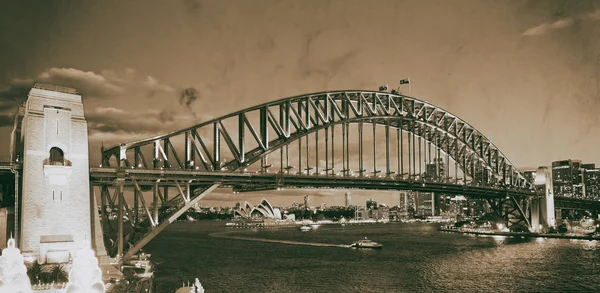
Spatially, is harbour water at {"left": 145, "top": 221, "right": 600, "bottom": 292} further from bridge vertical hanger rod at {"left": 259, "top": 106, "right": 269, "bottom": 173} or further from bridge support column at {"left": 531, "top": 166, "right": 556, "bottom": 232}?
bridge support column at {"left": 531, "top": 166, "right": 556, "bottom": 232}

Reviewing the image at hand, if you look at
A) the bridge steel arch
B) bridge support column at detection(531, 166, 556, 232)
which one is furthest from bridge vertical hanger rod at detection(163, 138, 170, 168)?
bridge support column at detection(531, 166, 556, 232)

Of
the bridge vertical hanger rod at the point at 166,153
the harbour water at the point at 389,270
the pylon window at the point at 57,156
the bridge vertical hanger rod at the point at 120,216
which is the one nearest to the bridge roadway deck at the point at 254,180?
the bridge vertical hanger rod at the point at 120,216

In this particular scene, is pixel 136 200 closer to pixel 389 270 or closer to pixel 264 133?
pixel 264 133

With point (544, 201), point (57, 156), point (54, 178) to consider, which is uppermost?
point (57, 156)

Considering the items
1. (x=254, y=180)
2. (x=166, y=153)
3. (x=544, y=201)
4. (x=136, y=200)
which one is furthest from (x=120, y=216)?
(x=544, y=201)

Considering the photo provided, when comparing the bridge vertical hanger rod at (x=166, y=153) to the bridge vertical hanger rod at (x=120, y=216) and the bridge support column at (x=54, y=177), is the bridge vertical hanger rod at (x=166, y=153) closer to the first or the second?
the bridge vertical hanger rod at (x=120, y=216)
